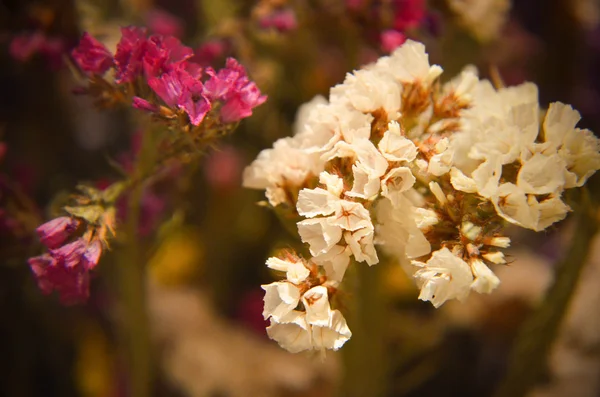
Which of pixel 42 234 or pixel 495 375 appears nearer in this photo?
pixel 42 234

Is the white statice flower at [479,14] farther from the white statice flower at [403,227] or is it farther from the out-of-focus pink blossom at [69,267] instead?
the out-of-focus pink blossom at [69,267]

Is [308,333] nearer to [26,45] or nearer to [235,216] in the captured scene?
[26,45]

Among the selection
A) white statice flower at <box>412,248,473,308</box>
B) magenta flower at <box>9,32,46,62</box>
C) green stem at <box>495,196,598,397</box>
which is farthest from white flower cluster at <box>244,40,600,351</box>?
magenta flower at <box>9,32,46,62</box>

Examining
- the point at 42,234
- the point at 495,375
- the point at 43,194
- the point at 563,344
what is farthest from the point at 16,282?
the point at 563,344

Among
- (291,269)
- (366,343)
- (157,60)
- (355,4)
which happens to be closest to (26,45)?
(157,60)

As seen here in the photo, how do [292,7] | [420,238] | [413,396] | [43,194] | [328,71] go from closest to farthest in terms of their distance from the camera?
[420,238] < [292,7] < [413,396] < [43,194] < [328,71]

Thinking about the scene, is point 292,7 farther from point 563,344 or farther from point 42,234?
point 563,344
